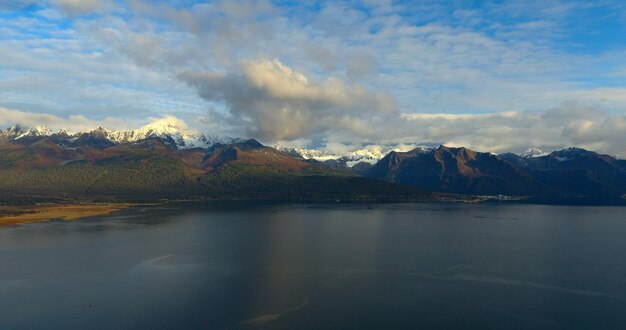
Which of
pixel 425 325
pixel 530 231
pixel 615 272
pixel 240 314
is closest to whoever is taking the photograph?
pixel 425 325

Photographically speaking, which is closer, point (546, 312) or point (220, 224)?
point (546, 312)

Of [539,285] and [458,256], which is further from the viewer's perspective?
[458,256]

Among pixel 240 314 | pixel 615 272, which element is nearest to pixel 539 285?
pixel 615 272

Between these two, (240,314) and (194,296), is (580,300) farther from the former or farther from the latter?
(194,296)

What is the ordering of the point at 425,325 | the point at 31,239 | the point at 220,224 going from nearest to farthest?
the point at 425,325, the point at 31,239, the point at 220,224

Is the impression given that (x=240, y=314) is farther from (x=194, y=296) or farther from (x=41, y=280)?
(x=41, y=280)

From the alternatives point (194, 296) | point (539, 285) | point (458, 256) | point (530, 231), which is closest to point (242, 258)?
point (194, 296)
